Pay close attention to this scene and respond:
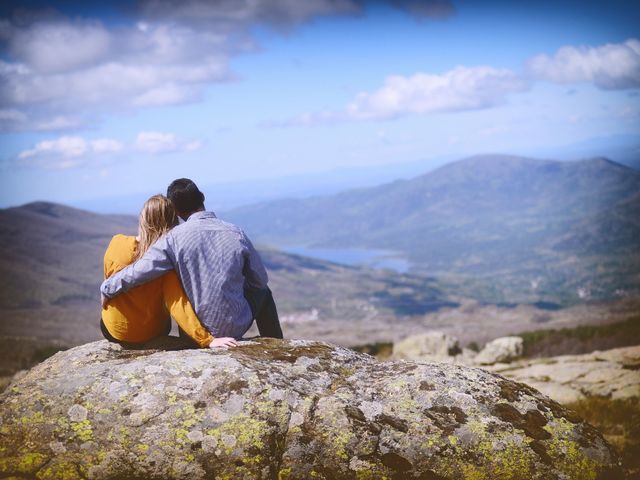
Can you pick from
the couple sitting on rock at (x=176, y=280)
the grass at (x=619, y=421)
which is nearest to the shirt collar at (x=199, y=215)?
the couple sitting on rock at (x=176, y=280)

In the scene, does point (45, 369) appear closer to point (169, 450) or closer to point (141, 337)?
point (141, 337)

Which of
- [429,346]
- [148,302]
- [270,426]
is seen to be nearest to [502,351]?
[429,346]

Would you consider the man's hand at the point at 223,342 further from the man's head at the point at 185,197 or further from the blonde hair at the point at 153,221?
the man's head at the point at 185,197

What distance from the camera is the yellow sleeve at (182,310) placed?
7.73m

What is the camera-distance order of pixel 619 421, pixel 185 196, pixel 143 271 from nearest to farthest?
pixel 143 271, pixel 185 196, pixel 619 421

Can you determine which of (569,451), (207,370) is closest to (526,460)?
(569,451)

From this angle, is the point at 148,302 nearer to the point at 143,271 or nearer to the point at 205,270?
the point at 143,271

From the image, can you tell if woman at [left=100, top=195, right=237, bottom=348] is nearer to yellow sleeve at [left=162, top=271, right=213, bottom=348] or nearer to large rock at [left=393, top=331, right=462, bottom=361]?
yellow sleeve at [left=162, top=271, right=213, bottom=348]

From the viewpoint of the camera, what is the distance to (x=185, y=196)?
8328mm

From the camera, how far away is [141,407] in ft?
20.0

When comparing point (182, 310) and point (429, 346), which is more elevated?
point (182, 310)

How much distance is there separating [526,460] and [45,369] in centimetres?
678

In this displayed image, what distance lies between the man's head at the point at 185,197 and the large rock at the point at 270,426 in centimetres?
256

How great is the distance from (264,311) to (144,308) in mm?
2156
